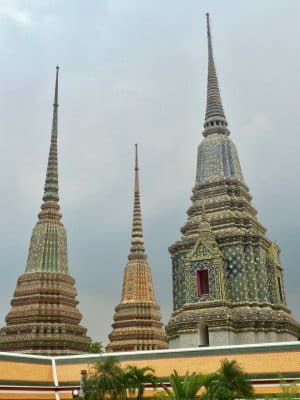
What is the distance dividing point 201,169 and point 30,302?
1190 cm

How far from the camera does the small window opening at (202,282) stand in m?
24.2

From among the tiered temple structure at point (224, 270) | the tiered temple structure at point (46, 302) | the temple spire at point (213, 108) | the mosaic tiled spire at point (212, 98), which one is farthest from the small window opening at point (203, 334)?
the mosaic tiled spire at point (212, 98)

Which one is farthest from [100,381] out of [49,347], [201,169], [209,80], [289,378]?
[209,80]

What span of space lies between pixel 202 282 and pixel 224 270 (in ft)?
3.84

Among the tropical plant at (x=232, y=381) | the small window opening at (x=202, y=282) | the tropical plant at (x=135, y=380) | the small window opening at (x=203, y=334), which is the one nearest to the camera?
the tropical plant at (x=232, y=381)

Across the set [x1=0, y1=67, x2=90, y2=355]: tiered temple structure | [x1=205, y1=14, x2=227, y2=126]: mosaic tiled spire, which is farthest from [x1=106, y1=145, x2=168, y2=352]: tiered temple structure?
[x1=205, y1=14, x2=227, y2=126]: mosaic tiled spire

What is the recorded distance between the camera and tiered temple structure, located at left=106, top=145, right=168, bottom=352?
3147cm

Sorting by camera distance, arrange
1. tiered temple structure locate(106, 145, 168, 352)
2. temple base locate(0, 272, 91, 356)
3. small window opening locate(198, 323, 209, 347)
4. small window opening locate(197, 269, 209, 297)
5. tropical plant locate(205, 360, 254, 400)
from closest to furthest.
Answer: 1. tropical plant locate(205, 360, 254, 400)
2. small window opening locate(198, 323, 209, 347)
3. small window opening locate(197, 269, 209, 297)
4. temple base locate(0, 272, 91, 356)
5. tiered temple structure locate(106, 145, 168, 352)

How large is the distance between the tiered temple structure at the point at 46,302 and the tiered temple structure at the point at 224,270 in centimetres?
636

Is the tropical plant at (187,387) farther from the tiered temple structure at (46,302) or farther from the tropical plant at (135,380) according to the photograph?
the tiered temple structure at (46,302)

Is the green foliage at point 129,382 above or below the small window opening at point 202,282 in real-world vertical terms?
below

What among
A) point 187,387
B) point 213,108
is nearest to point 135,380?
point 187,387

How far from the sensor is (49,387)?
66.7 ft

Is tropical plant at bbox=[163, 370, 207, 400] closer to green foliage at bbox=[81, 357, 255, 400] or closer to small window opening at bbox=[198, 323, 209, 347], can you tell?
green foliage at bbox=[81, 357, 255, 400]
